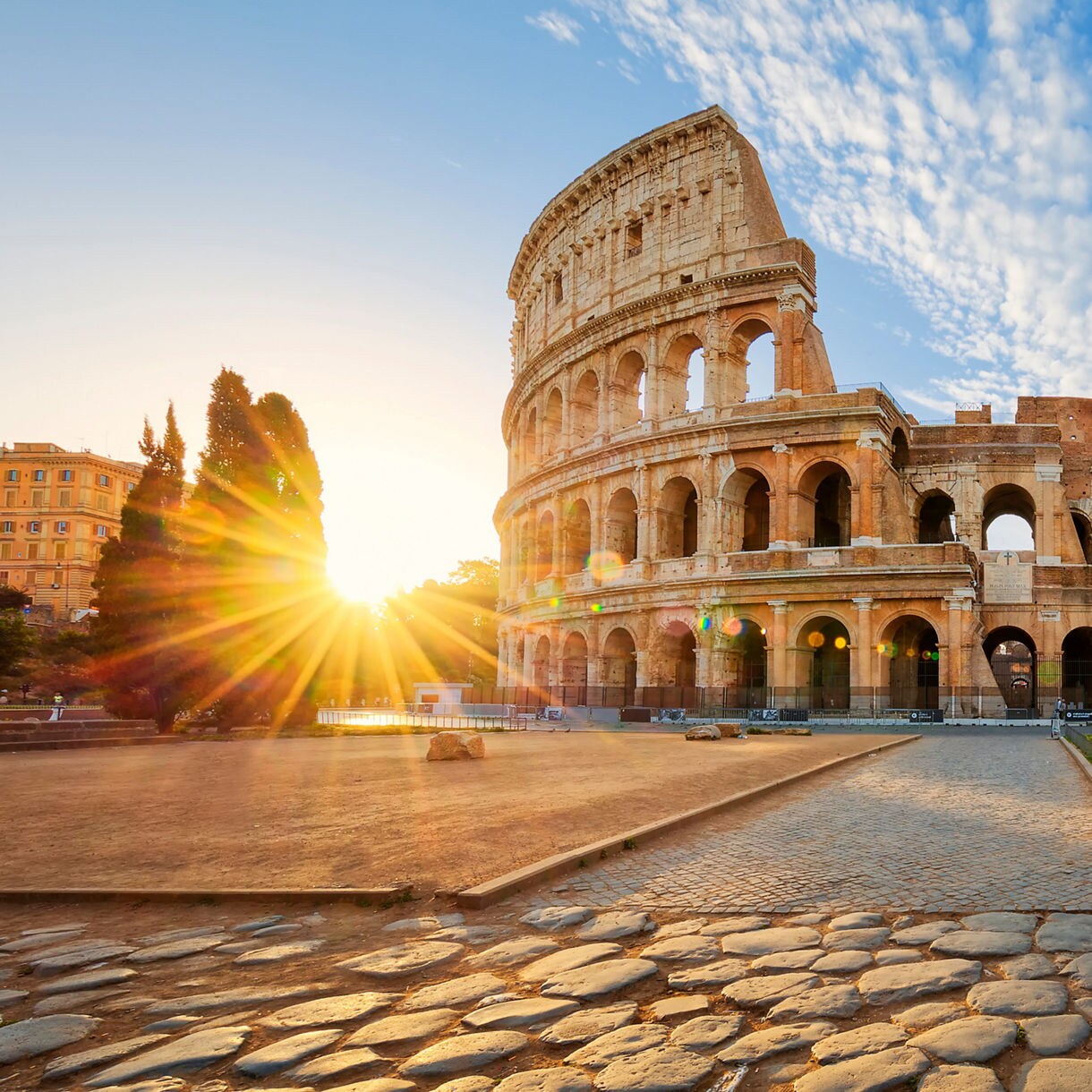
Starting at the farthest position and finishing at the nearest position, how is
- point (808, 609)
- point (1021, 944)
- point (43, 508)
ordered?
1. point (43, 508)
2. point (808, 609)
3. point (1021, 944)

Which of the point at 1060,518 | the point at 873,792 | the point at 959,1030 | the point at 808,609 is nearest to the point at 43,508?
the point at 808,609

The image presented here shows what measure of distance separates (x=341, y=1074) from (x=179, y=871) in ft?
12.0

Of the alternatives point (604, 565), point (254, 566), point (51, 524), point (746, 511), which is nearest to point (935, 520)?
point (746, 511)

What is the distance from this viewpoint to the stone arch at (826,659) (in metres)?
32.7

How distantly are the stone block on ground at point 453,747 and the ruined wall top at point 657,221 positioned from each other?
997 inches

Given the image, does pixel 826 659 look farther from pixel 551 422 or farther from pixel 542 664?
pixel 551 422

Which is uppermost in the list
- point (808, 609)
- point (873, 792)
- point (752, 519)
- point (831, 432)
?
point (831, 432)

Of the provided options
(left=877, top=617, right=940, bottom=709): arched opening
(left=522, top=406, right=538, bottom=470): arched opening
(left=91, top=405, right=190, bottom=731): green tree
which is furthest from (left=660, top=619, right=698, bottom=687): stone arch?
(left=91, top=405, right=190, bottom=731): green tree

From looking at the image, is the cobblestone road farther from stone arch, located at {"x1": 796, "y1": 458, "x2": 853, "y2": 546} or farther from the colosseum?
stone arch, located at {"x1": 796, "y1": 458, "x2": 853, "y2": 546}

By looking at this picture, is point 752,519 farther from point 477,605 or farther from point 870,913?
point 477,605

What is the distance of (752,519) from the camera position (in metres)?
37.0

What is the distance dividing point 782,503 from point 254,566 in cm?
1802

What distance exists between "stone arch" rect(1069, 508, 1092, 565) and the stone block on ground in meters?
34.2

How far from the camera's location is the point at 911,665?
3516 centimetres
